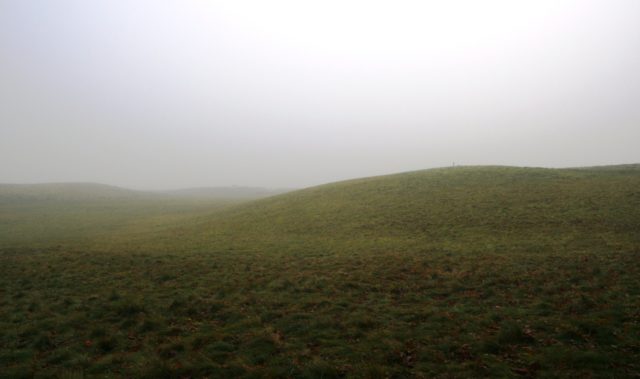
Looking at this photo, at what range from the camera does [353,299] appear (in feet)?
43.8

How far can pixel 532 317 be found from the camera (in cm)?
1057

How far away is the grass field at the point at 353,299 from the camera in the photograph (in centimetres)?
859

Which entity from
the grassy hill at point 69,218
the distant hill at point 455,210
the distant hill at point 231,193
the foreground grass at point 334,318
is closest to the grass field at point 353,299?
the foreground grass at point 334,318

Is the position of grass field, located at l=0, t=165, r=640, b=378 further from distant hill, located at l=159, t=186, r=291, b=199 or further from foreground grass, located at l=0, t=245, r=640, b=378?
distant hill, located at l=159, t=186, r=291, b=199

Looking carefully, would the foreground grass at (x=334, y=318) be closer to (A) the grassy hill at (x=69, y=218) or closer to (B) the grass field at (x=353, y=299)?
(B) the grass field at (x=353, y=299)

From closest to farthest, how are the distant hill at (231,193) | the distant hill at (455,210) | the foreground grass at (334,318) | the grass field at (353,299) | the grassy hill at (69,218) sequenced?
the foreground grass at (334,318)
the grass field at (353,299)
the distant hill at (455,210)
the grassy hill at (69,218)
the distant hill at (231,193)

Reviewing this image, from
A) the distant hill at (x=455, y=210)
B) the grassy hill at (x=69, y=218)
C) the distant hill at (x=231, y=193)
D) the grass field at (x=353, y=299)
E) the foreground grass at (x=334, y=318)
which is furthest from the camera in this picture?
the distant hill at (x=231, y=193)

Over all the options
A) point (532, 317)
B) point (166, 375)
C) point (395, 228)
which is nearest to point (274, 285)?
point (166, 375)

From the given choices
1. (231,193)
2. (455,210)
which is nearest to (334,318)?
(455,210)

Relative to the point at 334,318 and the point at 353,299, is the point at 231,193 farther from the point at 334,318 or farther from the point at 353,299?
the point at 334,318

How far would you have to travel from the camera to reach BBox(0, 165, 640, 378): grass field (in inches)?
338

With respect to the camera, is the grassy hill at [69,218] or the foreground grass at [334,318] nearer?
the foreground grass at [334,318]

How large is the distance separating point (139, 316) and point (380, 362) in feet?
31.4

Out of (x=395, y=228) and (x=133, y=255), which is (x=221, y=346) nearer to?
(x=133, y=255)
